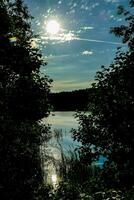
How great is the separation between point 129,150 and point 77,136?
363 centimetres

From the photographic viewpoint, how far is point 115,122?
2320 cm

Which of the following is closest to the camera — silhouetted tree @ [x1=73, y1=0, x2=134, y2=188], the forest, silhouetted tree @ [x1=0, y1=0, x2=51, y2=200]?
the forest

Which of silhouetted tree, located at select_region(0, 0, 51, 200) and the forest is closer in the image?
the forest

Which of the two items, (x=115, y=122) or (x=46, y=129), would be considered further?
(x=46, y=129)

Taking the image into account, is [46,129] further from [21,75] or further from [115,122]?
[115,122]

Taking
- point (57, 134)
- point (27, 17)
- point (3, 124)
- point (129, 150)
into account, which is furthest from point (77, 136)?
point (57, 134)

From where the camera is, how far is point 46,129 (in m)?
31.4

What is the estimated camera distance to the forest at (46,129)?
15883 millimetres

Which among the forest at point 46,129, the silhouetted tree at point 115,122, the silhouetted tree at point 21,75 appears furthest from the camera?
the silhouetted tree at point 21,75

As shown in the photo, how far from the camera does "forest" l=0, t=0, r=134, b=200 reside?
15.9 metres

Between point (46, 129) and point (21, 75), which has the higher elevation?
point (21, 75)

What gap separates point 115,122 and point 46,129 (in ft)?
30.8

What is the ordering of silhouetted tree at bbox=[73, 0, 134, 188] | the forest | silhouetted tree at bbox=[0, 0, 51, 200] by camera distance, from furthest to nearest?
1. silhouetted tree at bbox=[0, 0, 51, 200]
2. silhouetted tree at bbox=[73, 0, 134, 188]
3. the forest

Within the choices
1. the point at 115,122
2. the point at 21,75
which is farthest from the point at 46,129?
the point at 115,122
